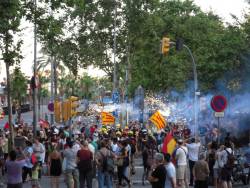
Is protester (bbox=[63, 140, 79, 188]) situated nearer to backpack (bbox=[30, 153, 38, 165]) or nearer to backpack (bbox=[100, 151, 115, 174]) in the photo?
backpack (bbox=[100, 151, 115, 174])

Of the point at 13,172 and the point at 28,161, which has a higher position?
the point at 13,172

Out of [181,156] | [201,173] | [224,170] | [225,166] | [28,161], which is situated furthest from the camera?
[28,161]

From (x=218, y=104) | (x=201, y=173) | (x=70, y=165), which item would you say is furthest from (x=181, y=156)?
(x=201, y=173)

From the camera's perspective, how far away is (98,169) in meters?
23.6

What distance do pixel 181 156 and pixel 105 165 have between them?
82.3 inches

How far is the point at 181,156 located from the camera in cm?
2378

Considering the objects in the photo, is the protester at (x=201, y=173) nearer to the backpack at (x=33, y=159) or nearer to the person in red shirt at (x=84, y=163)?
the person in red shirt at (x=84, y=163)

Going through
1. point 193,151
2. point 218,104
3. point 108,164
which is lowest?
point 108,164

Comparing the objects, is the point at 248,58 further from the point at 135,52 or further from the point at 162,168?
the point at 162,168

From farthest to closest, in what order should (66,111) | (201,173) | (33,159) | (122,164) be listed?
(66,111) → (33,159) → (122,164) → (201,173)

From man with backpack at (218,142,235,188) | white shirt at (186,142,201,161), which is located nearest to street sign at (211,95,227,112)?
white shirt at (186,142,201,161)

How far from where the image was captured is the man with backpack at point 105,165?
77.4ft

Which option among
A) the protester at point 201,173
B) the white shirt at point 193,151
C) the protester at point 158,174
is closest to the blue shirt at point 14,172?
the protester at point 158,174

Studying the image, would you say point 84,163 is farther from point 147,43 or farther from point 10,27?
point 147,43
